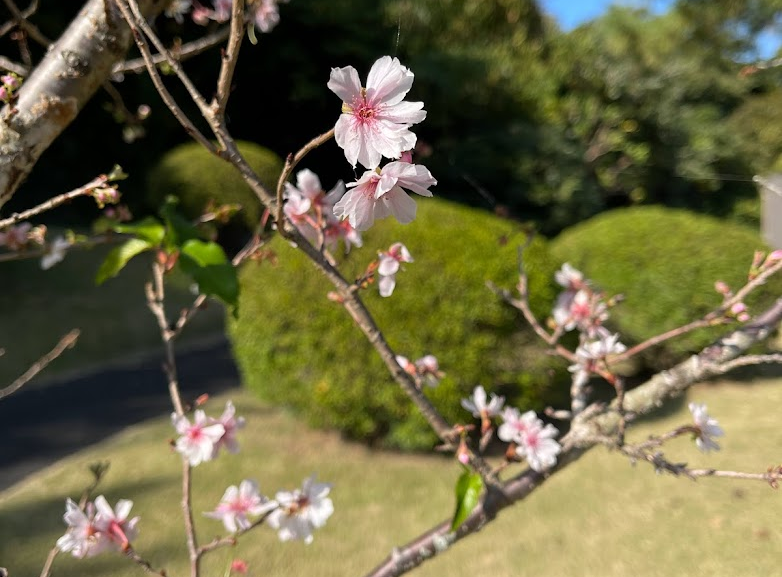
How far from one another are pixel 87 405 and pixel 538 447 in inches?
202

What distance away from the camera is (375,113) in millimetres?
539

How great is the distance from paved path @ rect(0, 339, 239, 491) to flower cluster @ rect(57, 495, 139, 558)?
134 inches

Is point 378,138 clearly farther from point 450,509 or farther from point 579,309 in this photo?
point 450,509

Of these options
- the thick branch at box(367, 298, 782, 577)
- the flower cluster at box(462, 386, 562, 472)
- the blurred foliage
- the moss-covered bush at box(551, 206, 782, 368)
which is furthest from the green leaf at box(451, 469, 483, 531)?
the blurred foliage

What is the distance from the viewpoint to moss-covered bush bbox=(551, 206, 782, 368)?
14.8 feet

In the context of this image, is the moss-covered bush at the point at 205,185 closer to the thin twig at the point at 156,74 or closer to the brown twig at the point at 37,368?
the brown twig at the point at 37,368

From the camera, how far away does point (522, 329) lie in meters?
3.52

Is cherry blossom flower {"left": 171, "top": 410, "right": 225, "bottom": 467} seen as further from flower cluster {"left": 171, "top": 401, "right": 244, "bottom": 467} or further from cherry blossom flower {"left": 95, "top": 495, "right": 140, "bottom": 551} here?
cherry blossom flower {"left": 95, "top": 495, "right": 140, "bottom": 551}

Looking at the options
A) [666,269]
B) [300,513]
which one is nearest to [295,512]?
[300,513]

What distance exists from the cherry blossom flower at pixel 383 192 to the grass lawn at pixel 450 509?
1586mm

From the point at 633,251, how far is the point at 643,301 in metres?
0.43

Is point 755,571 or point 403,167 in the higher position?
point 403,167

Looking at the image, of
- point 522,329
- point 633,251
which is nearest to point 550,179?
point 633,251

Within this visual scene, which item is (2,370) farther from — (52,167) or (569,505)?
(52,167)
